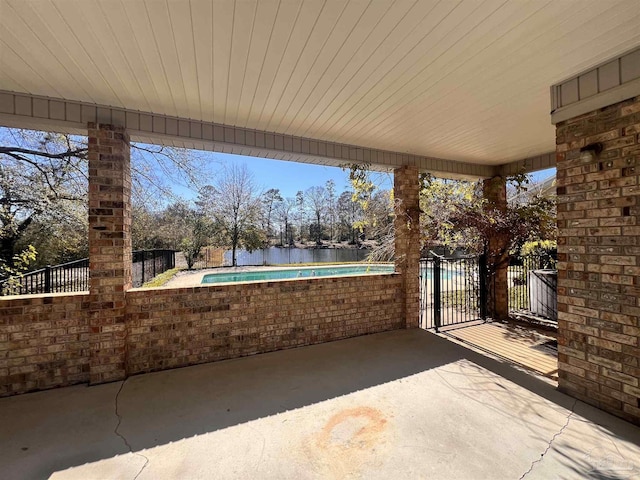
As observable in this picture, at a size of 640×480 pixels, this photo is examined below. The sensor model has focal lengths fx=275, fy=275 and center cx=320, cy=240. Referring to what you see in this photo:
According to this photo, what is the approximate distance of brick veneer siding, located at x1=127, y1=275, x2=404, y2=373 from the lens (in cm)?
321

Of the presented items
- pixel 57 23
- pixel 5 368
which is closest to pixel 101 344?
pixel 5 368

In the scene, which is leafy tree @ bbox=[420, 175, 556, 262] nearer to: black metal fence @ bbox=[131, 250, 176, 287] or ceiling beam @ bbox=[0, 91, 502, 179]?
ceiling beam @ bbox=[0, 91, 502, 179]

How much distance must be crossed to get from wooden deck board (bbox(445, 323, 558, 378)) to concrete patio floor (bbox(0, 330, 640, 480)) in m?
0.38

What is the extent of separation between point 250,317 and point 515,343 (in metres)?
3.90

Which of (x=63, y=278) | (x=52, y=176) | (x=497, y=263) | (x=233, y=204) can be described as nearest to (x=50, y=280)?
(x=63, y=278)

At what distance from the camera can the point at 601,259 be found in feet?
7.91

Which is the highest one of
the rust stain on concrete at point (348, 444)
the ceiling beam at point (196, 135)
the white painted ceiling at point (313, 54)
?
the white painted ceiling at point (313, 54)

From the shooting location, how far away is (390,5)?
1.69m

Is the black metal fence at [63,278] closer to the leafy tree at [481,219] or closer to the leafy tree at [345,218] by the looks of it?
the leafy tree at [481,219]

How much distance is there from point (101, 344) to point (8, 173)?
5240 millimetres

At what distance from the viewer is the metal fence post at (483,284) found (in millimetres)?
5270

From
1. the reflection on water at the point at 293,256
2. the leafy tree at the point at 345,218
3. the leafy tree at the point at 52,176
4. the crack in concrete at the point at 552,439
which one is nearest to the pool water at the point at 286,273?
the reflection on water at the point at 293,256

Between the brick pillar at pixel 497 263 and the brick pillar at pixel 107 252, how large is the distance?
19.1ft

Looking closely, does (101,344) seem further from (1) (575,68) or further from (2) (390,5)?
(1) (575,68)
